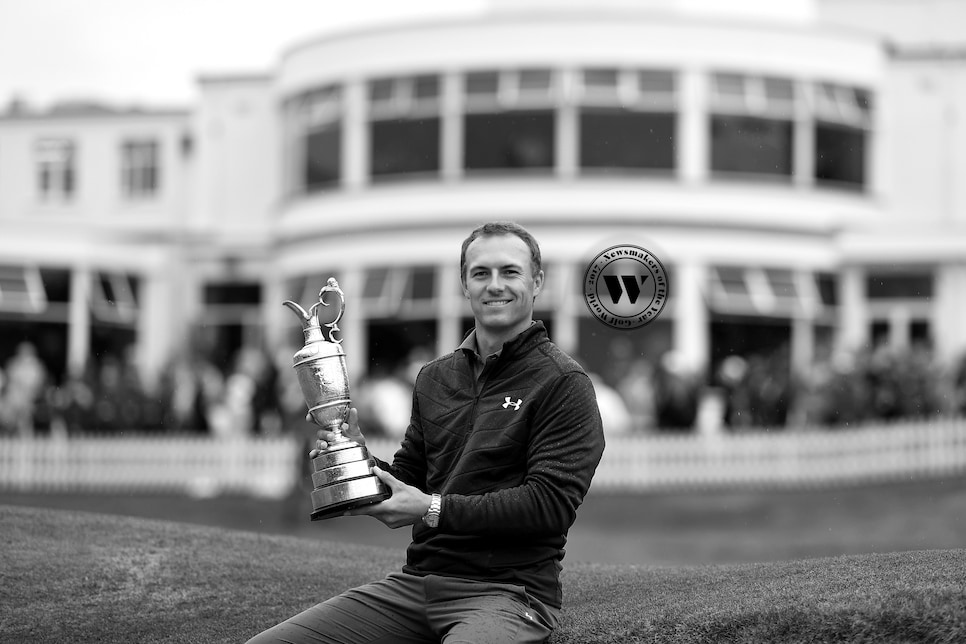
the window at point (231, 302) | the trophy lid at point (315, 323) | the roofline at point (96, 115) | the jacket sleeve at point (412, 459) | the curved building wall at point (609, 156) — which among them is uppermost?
the roofline at point (96, 115)

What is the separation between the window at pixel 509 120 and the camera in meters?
29.4

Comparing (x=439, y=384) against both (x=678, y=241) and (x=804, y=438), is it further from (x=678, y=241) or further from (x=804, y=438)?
(x=678, y=241)

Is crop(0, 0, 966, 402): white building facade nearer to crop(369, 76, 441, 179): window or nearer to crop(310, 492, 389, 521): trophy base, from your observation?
crop(369, 76, 441, 179): window

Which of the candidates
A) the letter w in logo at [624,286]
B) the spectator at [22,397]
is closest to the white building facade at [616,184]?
the spectator at [22,397]

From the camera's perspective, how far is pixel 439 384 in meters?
6.30

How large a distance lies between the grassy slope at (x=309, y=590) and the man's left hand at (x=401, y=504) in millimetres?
1108

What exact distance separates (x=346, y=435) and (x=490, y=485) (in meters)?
0.68

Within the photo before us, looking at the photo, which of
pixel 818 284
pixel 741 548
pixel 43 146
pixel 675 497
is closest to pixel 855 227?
pixel 818 284

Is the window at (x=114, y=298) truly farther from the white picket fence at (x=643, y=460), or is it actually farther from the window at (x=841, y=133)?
the window at (x=841, y=133)

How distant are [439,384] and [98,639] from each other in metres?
2.46

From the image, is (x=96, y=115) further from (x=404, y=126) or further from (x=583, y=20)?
(x=583, y=20)

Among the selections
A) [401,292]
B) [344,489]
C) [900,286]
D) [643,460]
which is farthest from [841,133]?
[344,489]

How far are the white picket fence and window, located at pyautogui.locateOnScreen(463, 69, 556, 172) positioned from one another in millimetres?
8372

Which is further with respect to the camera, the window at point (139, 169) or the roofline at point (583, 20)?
the window at point (139, 169)
